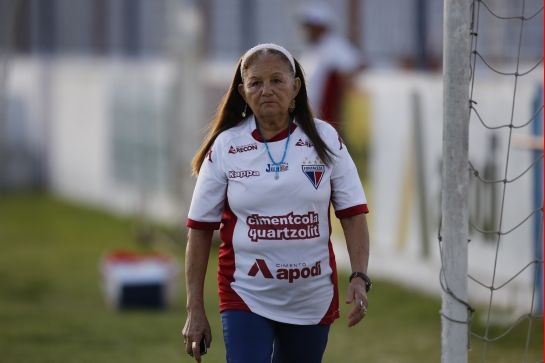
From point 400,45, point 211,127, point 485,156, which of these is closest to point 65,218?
point 400,45

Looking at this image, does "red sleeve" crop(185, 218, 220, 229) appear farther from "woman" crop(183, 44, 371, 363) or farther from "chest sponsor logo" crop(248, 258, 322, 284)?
"chest sponsor logo" crop(248, 258, 322, 284)

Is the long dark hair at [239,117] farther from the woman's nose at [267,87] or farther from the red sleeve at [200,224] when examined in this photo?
the red sleeve at [200,224]

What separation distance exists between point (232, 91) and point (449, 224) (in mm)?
1006

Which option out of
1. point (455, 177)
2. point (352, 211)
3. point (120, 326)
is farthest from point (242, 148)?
point (120, 326)

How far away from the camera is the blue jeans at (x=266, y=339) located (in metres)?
5.27

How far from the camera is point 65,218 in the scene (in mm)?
21688

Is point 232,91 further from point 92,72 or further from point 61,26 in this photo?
point 61,26

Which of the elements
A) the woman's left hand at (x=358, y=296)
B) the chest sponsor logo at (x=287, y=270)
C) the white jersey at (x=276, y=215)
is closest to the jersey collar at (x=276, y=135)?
the white jersey at (x=276, y=215)

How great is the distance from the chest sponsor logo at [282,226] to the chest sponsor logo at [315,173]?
117mm

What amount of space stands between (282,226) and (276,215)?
1.9 inches

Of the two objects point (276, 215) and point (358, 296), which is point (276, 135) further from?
point (358, 296)

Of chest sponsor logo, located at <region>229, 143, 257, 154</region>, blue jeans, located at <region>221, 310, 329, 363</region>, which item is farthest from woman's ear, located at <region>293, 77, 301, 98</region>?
blue jeans, located at <region>221, 310, 329, 363</region>

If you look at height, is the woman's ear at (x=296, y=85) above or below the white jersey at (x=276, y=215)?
above

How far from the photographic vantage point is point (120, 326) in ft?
36.4
